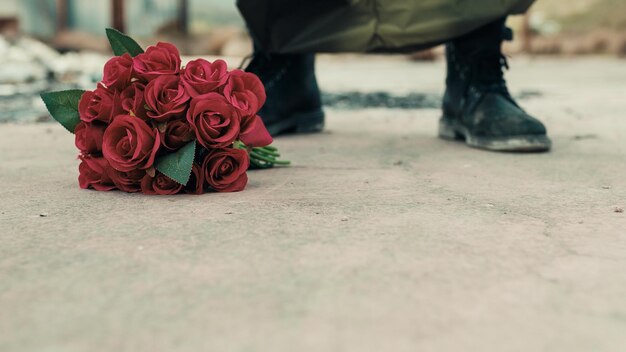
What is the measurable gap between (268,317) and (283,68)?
1.61 m

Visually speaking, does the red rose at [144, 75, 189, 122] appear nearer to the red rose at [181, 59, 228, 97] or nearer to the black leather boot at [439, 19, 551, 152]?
the red rose at [181, 59, 228, 97]

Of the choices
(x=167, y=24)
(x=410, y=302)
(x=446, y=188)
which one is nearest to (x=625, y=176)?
(x=446, y=188)

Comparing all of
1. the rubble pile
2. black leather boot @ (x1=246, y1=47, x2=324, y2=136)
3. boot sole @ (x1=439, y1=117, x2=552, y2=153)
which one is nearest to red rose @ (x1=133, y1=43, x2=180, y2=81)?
black leather boot @ (x1=246, y1=47, x2=324, y2=136)

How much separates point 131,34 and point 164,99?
743 centimetres

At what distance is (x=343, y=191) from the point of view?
1461 millimetres

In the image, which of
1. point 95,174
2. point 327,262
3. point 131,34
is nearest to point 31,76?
point 95,174

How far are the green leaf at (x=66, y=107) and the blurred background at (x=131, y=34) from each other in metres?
1.40

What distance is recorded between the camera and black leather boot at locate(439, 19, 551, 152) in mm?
1977

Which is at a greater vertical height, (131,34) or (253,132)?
(131,34)

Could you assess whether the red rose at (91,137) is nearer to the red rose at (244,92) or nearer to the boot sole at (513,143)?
the red rose at (244,92)

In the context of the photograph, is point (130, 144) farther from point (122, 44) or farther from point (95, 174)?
point (122, 44)

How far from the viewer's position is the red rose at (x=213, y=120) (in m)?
1.38

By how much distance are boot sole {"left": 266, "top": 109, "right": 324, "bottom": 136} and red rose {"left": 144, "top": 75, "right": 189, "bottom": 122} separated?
2.90ft

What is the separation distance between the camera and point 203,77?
147 centimetres
